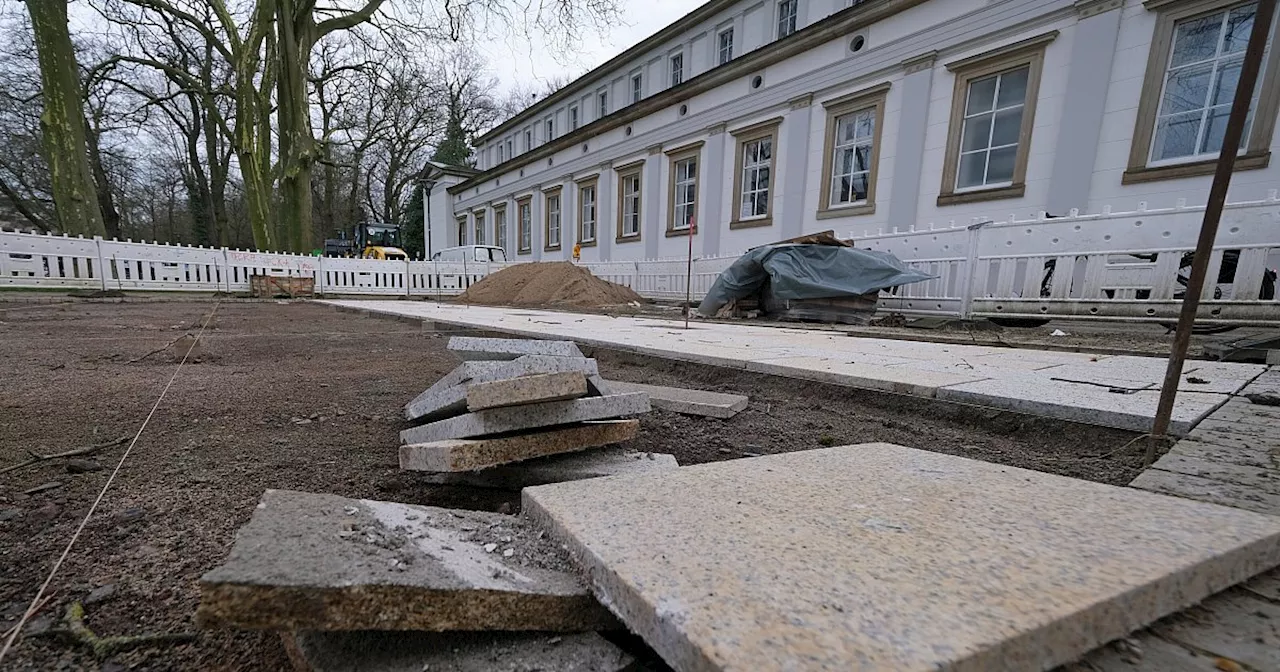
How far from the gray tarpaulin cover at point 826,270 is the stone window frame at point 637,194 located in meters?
8.91

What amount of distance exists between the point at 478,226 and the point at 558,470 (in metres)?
28.9

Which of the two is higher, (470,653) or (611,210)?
(611,210)

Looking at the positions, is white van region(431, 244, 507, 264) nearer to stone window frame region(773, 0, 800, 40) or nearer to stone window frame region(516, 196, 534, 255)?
stone window frame region(516, 196, 534, 255)

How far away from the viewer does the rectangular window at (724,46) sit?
54.6 feet

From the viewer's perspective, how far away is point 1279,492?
116cm

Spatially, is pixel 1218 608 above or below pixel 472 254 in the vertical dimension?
below

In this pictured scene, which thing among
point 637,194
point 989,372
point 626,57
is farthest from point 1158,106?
point 626,57

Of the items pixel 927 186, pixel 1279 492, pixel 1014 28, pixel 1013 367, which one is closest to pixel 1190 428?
pixel 1279 492

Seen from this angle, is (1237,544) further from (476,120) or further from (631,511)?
(476,120)

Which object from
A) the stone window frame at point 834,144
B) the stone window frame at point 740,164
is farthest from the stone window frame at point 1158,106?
the stone window frame at point 740,164

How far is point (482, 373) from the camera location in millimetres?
1648

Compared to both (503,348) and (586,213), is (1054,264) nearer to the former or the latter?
(503,348)

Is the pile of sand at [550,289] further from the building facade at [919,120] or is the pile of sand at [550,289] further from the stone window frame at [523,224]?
the stone window frame at [523,224]

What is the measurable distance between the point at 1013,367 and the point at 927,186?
26.3 ft
